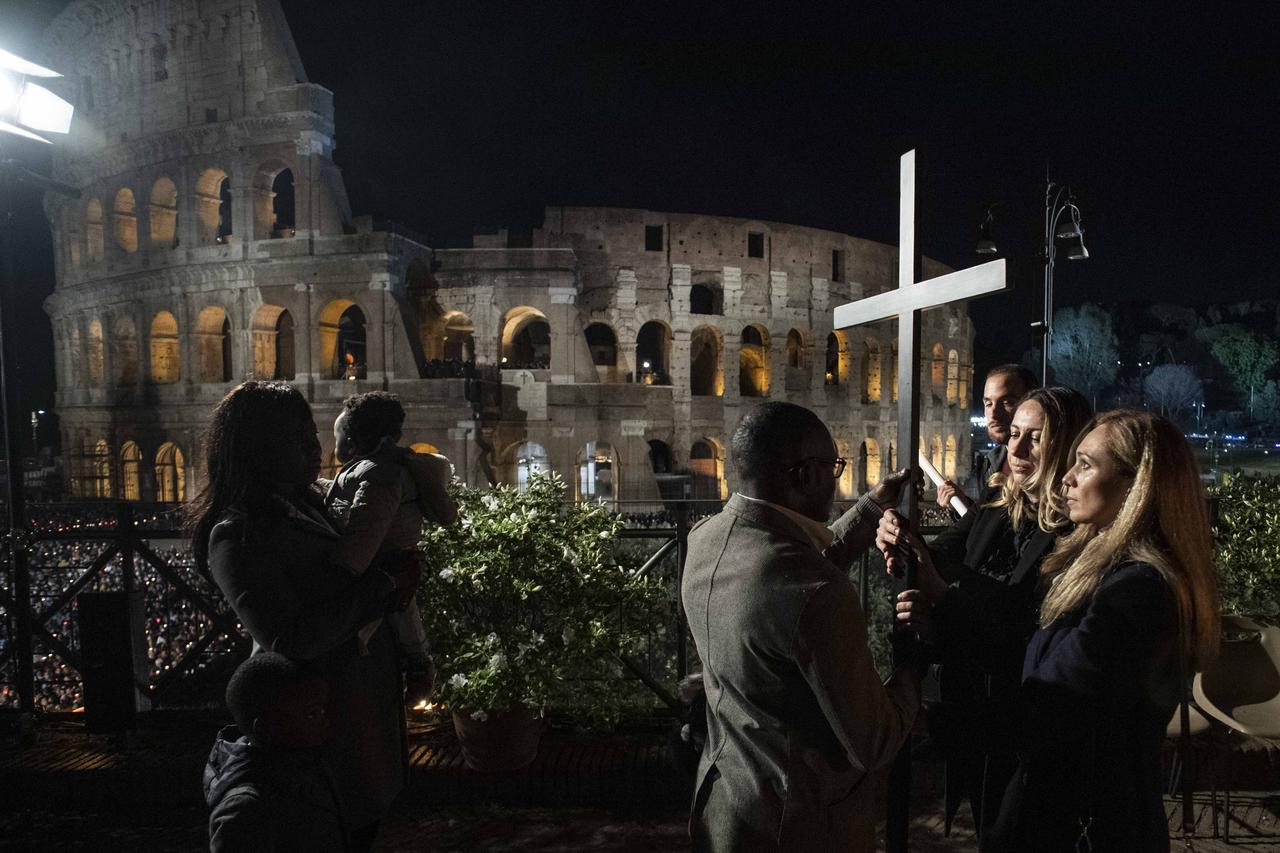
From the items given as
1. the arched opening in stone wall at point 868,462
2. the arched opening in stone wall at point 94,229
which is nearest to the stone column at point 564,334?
the arched opening in stone wall at point 868,462

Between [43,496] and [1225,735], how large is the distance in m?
31.3

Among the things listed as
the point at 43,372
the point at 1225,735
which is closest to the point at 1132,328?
the point at 1225,735

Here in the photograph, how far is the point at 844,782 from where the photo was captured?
1687 mm

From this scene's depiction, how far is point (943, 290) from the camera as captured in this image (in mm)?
2689

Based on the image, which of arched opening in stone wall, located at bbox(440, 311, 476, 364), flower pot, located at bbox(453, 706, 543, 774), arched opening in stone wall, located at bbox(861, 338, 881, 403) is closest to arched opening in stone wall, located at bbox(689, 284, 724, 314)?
arched opening in stone wall, located at bbox(861, 338, 881, 403)

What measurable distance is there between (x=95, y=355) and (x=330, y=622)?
28.7 meters

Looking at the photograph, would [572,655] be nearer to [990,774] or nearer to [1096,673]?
[990,774]

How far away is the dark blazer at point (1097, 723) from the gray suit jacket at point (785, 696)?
0.34 metres

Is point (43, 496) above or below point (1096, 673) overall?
below

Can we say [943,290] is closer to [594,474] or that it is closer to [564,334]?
[564,334]

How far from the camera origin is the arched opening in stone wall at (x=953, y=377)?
30875 millimetres

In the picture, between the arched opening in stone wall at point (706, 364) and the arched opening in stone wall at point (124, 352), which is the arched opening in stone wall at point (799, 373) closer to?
the arched opening in stone wall at point (706, 364)

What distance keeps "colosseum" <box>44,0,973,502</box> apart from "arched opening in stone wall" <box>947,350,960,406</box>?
20.5 feet

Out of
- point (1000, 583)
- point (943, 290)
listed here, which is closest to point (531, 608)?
point (1000, 583)
